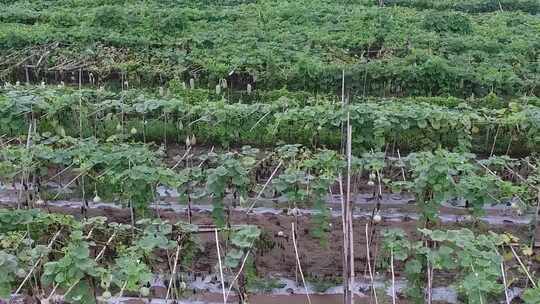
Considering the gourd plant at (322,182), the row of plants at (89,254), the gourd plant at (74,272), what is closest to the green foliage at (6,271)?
the row of plants at (89,254)

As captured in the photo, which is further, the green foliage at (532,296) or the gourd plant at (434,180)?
the gourd plant at (434,180)

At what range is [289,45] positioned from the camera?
11.5 m

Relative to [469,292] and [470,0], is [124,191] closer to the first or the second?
[469,292]

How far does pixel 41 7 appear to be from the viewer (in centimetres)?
1442

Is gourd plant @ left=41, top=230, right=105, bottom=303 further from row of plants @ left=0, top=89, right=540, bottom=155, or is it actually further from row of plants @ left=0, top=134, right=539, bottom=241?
row of plants @ left=0, top=89, right=540, bottom=155

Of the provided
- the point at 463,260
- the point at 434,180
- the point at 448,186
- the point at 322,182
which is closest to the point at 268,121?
the point at 322,182

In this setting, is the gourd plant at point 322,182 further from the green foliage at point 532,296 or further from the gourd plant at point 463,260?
the green foliage at point 532,296

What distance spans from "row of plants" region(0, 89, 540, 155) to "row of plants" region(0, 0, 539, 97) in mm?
1567

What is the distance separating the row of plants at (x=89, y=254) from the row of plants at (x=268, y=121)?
70.5 inches

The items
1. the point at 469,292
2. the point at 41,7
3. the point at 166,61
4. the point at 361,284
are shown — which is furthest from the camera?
the point at 41,7

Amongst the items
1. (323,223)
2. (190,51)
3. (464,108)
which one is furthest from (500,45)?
(323,223)

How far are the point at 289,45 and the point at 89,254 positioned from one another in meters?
7.30

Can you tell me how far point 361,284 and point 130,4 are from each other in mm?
10476

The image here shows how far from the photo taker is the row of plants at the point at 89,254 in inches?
178
